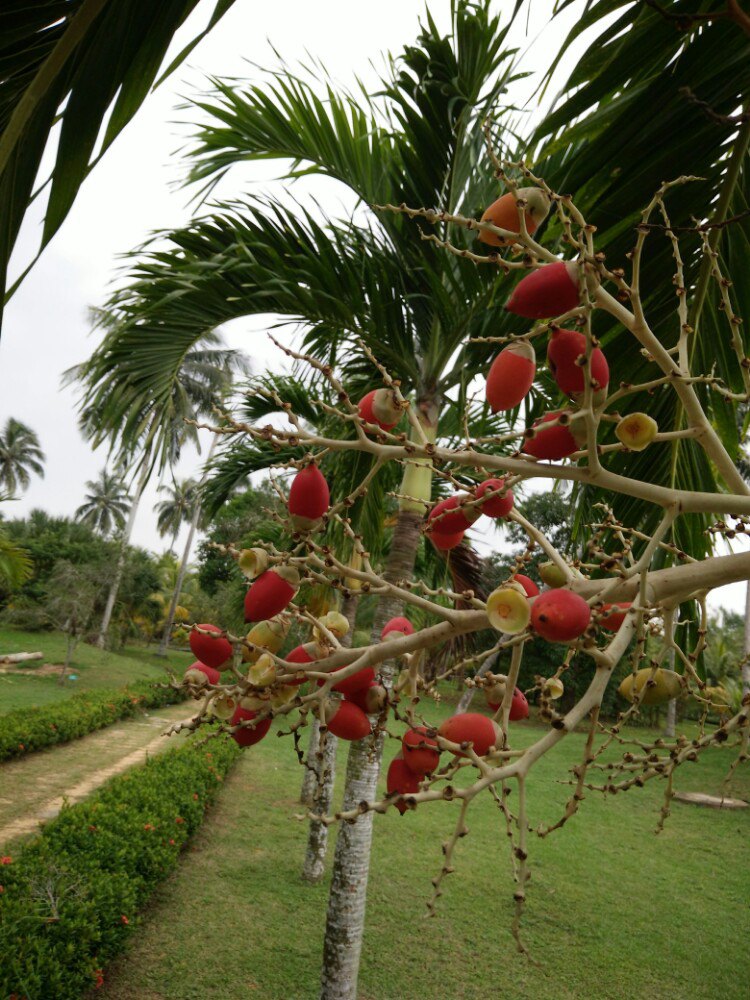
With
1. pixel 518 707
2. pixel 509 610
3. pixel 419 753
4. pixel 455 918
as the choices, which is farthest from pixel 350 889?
pixel 509 610

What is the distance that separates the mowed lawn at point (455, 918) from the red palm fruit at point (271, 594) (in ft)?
11.1

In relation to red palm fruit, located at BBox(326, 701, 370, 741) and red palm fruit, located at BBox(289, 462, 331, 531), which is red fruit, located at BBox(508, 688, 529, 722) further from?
red palm fruit, located at BBox(289, 462, 331, 531)

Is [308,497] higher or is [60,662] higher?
[308,497]

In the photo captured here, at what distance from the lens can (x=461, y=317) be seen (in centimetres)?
397

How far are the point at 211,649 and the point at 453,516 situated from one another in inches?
13.6

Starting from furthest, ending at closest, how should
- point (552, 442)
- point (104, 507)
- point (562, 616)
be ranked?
1. point (104, 507)
2. point (552, 442)
3. point (562, 616)

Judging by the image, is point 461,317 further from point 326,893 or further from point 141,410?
point 326,893

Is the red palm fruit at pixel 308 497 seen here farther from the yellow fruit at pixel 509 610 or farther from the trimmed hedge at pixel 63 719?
the trimmed hedge at pixel 63 719

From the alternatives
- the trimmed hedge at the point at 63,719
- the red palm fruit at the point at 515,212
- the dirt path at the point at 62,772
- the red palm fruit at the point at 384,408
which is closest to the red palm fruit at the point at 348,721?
the red palm fruit at the point at 384,408

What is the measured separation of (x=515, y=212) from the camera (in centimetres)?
88

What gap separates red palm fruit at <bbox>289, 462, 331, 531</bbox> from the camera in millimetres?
846

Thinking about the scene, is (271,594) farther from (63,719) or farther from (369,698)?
(63,719)

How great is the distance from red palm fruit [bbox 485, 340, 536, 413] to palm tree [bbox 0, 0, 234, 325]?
0.47m

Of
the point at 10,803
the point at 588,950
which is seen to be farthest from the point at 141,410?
the point at 10,803
